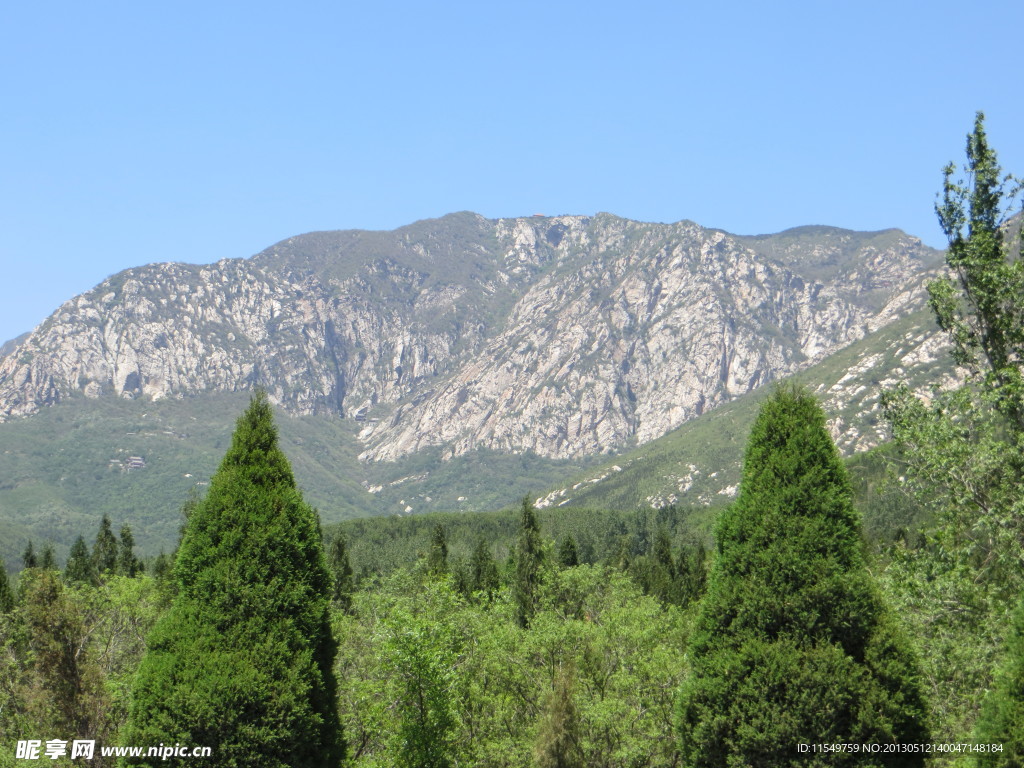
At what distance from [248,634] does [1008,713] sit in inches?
495

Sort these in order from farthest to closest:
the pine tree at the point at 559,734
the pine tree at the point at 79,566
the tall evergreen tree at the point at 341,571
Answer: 1. the pine tree at the point at 79,566
2. the tall evergreen tree at the point at 341,571
3. the pine tree at the point at 559,734

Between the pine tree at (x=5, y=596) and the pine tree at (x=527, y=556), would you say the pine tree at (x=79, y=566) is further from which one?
the pine tree at (x=527, y=556)

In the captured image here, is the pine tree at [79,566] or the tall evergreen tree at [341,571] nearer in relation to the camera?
the tall evergreen tree at [341,571]

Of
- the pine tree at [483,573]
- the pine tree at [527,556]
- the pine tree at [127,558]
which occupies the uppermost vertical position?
the pine tree at [127,558]

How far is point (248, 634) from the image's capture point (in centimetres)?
1585

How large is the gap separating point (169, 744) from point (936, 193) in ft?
67.0

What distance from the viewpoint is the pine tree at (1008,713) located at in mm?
12453

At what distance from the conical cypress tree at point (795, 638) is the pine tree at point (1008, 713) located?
5.28 ft

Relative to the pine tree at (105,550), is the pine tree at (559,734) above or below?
below

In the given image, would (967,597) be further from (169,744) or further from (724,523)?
(169,744)

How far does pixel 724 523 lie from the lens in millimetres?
16078

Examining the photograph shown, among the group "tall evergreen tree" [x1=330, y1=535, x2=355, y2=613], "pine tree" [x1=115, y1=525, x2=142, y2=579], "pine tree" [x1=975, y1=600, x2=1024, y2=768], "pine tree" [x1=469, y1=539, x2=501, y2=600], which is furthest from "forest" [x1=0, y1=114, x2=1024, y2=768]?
"pine tree" [x1=115, y1=525, x2=142, y2=579]

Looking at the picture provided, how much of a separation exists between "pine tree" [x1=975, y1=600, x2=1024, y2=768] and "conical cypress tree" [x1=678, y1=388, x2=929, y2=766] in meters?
1.61

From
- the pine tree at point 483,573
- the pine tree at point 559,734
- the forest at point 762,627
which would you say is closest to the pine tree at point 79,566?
the pine tree at point 483,573
